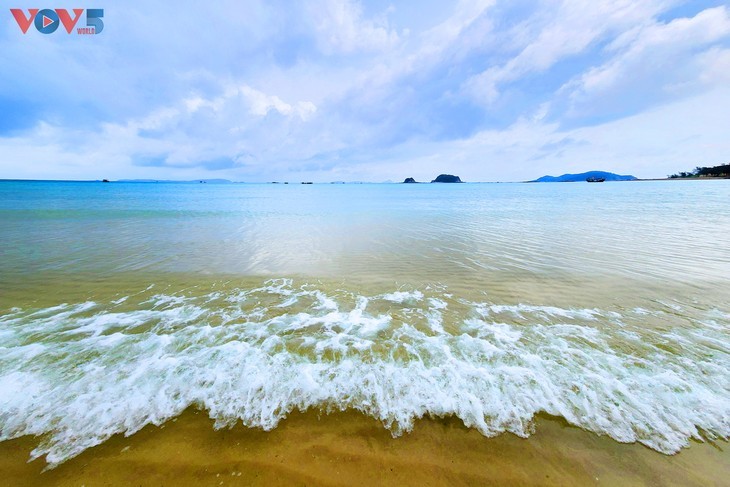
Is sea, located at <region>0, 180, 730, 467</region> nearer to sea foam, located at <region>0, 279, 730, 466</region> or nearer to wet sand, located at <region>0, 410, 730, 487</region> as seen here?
sea foam, located at <region>0, 279, 730, 466</region>

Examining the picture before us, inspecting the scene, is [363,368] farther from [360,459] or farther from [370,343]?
[360,459]

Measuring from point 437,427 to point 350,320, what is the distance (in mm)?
3936

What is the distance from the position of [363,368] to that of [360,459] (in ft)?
6.44

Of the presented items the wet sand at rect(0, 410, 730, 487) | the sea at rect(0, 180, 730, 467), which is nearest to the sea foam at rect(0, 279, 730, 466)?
the sea at rect(0, 180, 730, 467)

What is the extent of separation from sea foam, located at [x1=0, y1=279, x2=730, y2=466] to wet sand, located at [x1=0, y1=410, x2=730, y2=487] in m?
0.24

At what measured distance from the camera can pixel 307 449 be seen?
4.19 meters

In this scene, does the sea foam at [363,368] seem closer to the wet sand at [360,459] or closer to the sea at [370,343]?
the sea at [370,343]

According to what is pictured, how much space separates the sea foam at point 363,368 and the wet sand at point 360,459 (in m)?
0.24

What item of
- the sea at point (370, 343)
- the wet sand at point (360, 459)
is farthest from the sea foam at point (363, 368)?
the wet sand at point (360, 459)

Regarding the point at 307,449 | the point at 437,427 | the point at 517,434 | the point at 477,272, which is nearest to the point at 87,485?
the point at 307,449

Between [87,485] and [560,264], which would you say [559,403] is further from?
[560,264]

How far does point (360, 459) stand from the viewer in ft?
13.3

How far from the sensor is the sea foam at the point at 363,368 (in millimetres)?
4668

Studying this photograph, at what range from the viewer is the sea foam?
15.3ft
